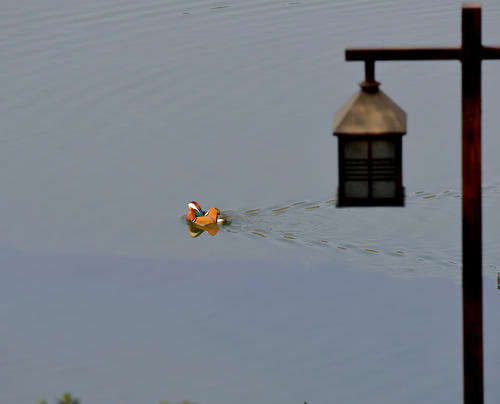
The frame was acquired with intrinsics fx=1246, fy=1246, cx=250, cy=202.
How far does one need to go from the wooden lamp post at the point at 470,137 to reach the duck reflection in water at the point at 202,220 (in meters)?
12.4

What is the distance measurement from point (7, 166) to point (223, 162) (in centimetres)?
430

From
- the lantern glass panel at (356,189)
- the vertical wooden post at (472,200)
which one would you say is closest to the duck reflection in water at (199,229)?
the lantern glass panel at (356,189)

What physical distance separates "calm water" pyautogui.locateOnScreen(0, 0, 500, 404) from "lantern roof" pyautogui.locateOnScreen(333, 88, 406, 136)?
21.5 ft

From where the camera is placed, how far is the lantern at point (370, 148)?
317 inches

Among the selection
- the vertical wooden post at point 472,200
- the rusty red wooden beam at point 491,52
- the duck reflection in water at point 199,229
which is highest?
the rusty red wooden beam at point 491,52

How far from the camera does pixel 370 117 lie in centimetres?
806

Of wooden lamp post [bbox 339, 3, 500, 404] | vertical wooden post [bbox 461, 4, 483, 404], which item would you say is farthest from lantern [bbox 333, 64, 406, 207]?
vertical wooden post [bbox 461, 4, 483, 404]

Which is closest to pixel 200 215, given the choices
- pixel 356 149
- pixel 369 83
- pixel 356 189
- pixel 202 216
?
pixel 202 216

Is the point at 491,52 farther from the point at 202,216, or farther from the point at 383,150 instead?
the point at 202,216

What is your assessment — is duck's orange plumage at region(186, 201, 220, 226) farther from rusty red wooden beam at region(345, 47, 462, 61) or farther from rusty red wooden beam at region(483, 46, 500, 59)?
rusty red wooden beam at region(483, 46, 500, 59)

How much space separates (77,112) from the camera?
1076 inches

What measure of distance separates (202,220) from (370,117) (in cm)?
1255

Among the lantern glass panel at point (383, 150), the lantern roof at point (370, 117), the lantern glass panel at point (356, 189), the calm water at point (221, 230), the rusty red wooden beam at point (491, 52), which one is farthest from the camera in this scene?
the calm water at point (221, 230)

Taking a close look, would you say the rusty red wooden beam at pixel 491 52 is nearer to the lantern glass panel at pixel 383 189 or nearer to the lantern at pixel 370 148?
the lantern at pixel 370 148
